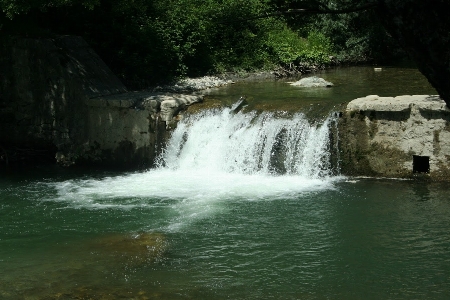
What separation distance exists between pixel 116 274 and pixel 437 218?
14.8ft

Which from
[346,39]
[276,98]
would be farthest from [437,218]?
[346,39]

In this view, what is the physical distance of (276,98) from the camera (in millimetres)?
14445

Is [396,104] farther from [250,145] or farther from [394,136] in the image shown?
[250,145]

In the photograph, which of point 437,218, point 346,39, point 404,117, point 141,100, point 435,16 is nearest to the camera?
point 435,16

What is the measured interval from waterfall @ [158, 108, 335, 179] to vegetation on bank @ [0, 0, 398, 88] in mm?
2104

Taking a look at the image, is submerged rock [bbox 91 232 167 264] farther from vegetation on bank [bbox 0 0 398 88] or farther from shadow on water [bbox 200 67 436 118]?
vegetation on bank [bbox 0 0 398 88]

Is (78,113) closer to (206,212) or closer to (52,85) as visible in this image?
(52,85)

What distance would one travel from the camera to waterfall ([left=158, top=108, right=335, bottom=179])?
12.3 m

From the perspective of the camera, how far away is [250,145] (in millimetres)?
12797

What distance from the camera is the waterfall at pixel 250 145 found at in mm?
12258

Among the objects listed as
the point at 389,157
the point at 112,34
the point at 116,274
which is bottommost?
the point at 116,274

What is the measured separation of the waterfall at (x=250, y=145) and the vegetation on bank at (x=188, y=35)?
2.10 m

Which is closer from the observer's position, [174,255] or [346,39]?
[174,255]

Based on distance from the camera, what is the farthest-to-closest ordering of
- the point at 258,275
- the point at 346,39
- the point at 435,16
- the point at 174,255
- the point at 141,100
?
the point at 346,39 < the point at 141,100 < the point at 174,255 < the point at 258,275 < the point at 435,16
